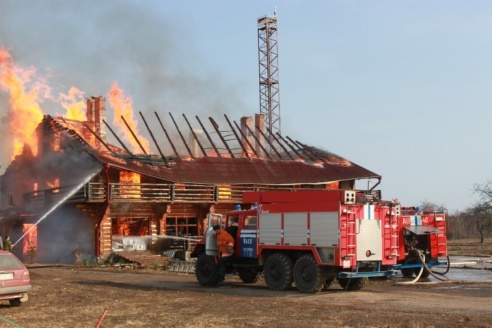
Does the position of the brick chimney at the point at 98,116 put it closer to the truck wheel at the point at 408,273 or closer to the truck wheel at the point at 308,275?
the truck wheel at the point at 408,273

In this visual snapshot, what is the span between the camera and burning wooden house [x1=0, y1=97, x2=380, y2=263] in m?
33.5

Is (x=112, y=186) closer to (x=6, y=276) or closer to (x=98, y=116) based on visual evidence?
(x=98, y=116)

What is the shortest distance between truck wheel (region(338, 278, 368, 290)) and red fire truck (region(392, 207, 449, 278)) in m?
1.88

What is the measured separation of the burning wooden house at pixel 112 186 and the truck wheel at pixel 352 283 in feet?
54.7

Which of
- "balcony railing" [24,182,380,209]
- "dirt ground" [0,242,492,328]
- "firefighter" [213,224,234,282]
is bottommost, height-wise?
"dirt ground" [0,242,492,328]

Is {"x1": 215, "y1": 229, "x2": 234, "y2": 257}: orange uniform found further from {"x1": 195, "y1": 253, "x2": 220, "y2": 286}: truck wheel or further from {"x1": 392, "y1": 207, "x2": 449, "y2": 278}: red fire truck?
{"x1": 392, "y1": 207, "x2": 449, "y2": 278}: red fire truck

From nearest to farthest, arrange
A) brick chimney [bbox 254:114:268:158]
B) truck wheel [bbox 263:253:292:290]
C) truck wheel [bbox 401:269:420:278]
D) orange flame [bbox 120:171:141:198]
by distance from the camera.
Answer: truck wheel [bbox 263:253:292:290] → truck wheel [bbox 401:269:420:278] → orange flame [bbox 120:171:141:198] → brick chimney [bbox 254:114:268:158]

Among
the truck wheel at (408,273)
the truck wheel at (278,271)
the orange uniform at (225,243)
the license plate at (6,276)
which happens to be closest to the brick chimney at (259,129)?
the truck wheel at (408,273)

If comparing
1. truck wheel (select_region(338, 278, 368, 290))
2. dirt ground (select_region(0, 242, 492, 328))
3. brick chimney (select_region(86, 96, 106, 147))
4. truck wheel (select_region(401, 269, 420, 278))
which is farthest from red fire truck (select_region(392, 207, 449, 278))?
brick chimney (select_region(86, 96, 106, 147))

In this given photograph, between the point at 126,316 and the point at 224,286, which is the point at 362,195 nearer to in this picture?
the point at 224,286

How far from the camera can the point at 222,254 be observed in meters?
20.2

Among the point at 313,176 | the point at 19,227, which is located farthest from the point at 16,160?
the point at 313,176

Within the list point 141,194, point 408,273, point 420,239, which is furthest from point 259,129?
point 420,239

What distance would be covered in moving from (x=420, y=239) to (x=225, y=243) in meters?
6.46
